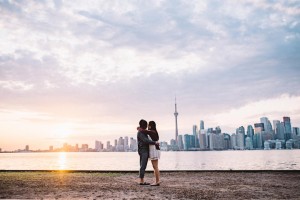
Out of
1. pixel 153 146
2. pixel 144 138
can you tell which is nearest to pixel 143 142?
pixel 144 138

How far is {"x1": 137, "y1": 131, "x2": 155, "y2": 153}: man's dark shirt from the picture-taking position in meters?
10.8

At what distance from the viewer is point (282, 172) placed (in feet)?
48.0

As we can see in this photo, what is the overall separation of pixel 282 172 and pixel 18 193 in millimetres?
12707

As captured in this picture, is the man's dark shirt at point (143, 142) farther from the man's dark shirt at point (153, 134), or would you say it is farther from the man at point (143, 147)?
the man's dark shirt at point (153, 134)

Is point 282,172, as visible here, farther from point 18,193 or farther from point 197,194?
point 18,193

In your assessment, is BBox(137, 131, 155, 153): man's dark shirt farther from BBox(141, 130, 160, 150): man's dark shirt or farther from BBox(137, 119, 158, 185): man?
BBox(141, 130, 160, 150): man's dark shirt

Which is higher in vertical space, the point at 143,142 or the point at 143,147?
the point at 143,142

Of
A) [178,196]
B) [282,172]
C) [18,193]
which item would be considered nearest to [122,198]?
[178,196]

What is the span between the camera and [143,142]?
1091cm

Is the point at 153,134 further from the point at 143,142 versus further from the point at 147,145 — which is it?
the point at 147,145

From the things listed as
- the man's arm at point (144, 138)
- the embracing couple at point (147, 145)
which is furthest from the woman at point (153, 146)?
the man's arm at point (144, 138)

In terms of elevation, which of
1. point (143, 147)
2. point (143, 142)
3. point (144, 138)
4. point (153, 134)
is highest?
point (153, 134)

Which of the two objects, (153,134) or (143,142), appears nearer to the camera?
(153,134)

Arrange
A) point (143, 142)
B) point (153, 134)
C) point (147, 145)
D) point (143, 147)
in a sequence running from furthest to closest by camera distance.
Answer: point (147, 145) < point (143, 147) < point (143, 142) < point (153, 134)
